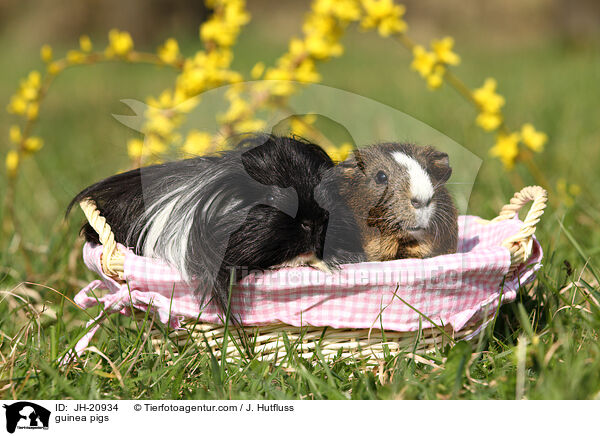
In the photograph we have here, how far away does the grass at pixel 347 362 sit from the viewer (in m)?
1.51

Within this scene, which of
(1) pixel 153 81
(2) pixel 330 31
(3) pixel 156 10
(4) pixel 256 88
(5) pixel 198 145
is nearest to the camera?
(5) pixel 198 145

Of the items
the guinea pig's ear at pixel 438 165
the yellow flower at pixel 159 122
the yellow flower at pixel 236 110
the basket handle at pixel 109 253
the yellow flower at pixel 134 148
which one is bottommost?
the basket handle at pixel 109 253

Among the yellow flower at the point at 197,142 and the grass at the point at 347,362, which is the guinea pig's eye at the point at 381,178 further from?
the yellow flower at the point at 197,142

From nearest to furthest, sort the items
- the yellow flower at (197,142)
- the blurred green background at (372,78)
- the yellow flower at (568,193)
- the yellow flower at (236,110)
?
the yellow flower at (197,142)
the yellow flower at (236,110)
the yellow flower at (568,193)
the blurred green background at (372,78)

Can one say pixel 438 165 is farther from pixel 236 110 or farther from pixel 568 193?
pixel 568 193

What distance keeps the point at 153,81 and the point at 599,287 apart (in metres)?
7.50

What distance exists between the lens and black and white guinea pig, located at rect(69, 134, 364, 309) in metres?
1.55

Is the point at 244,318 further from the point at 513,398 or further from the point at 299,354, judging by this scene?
the point at 513,398

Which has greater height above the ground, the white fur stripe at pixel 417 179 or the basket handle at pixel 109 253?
the white fur stripe at pixel 417 179

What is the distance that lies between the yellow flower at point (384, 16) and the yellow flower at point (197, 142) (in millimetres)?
918

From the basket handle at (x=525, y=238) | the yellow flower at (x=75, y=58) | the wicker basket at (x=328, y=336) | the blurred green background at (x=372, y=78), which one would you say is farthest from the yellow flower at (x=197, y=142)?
the basket handle at (x=525, y=238)
